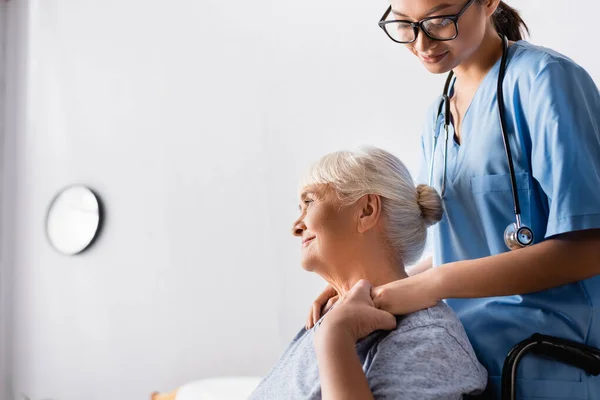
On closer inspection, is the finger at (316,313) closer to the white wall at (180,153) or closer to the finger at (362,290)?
the finger at (362,290)

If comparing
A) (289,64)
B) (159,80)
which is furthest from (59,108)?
(289,64)

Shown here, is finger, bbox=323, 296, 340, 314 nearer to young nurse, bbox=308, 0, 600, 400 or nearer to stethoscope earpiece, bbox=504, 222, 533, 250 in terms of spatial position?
young nurse, bbox=308, 0, 600, 400

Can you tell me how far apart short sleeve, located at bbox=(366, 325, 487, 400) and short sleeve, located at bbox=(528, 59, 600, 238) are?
0.27 meters

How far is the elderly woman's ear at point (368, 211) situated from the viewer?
1527 mm

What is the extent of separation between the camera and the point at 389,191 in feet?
→ 5.05

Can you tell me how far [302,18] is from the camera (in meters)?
2.72

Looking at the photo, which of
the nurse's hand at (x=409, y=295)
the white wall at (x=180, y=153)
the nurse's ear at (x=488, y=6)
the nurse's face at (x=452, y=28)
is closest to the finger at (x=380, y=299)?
the nurse's hand at (x=409, y=295)

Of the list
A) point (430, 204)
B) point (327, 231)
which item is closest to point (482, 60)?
point (430, 204)

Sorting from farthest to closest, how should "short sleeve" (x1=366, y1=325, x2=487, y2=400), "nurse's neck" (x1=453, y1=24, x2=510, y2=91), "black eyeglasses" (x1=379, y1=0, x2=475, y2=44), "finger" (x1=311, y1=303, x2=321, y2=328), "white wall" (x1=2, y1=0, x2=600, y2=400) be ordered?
"white wall" (x1=2, y1=0, x2=600, y2=400) → "finger" (x1=311, y1=303, x2=321, y2=328) → "nurse's neck" (x1=453, y1=24, x2=510, y2=91) → "black eyeglasses" (x1=379, y1=0, x2=475, y2=44) → "short sleeve" (x1=366, y1=325, x2=487, y2=400)

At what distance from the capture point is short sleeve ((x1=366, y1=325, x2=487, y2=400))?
48.3 inches

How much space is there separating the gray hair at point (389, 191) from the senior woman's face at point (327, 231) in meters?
0.02

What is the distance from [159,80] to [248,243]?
3.12 feet

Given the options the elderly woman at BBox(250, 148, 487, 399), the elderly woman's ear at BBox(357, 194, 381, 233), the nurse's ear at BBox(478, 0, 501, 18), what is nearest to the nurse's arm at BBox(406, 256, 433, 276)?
the elderly woman at BBox(250, 148, 487, 399)

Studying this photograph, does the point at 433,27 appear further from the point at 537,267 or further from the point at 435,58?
the point at 537,267
